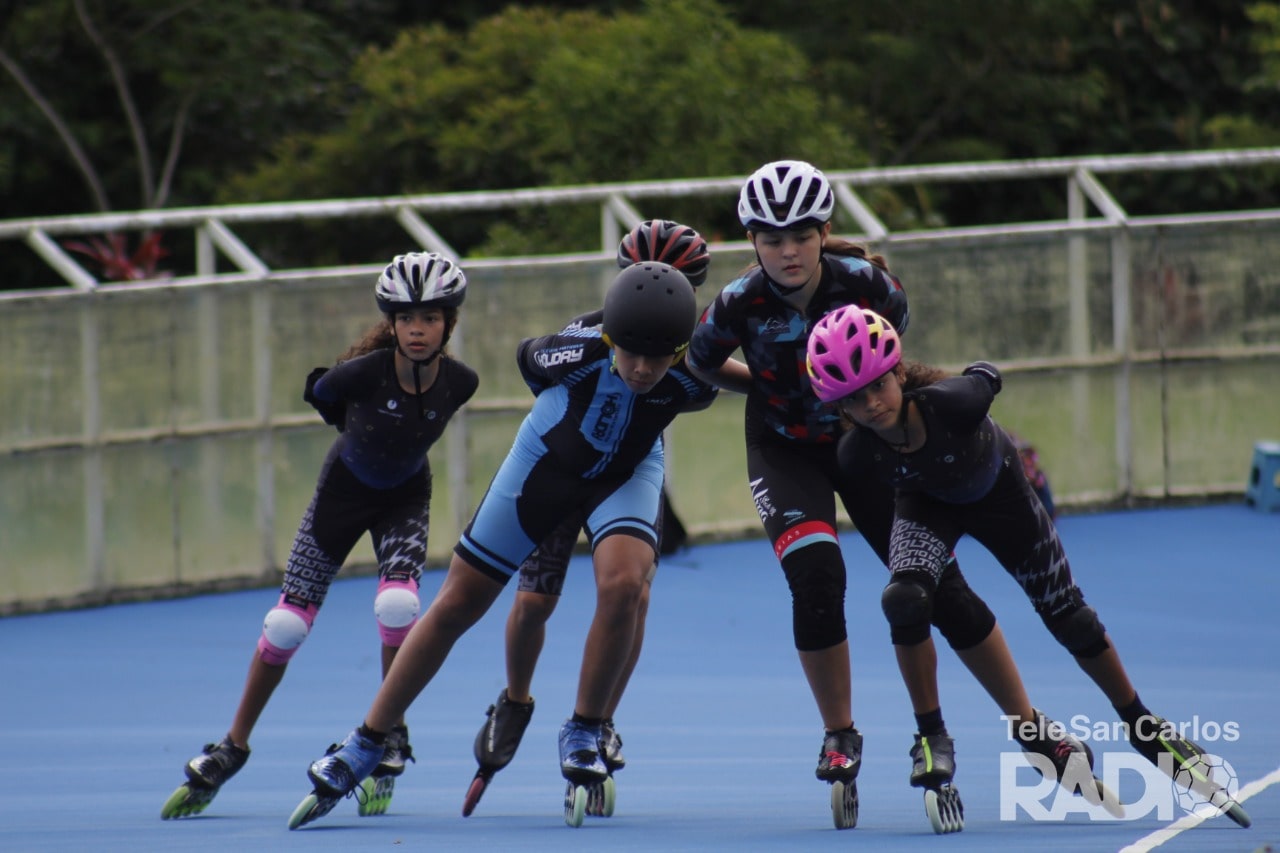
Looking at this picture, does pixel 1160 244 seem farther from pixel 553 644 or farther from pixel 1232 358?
pixel 553 644

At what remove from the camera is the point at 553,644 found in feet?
39.2

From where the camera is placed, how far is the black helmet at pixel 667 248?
7039mm

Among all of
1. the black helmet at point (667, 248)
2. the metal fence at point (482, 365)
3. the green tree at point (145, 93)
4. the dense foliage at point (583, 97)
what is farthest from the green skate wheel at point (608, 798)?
the green tree at point (145, 93)

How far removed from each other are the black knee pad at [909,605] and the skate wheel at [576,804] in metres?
1.23

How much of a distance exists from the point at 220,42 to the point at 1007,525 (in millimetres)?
15395

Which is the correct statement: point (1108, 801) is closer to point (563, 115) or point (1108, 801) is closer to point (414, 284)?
point (414, 284)

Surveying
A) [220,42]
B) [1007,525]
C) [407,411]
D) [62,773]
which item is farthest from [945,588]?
[220,42]

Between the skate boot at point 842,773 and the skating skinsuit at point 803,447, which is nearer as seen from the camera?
the skate boot at point 842,773

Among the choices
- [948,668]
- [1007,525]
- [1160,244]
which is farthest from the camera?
[1160,244]

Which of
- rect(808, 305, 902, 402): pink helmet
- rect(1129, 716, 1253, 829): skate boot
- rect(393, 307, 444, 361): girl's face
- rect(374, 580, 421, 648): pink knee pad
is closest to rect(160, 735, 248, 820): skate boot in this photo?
rect(374, 580, 421, 648): pink knee pad

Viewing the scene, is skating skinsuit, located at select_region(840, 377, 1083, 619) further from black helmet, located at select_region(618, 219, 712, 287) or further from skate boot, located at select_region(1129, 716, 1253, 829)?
black helmet, located at select_region(618, 219, 712, 287)

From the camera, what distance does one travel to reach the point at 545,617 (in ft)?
24.3

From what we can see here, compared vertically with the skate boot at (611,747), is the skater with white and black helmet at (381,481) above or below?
above

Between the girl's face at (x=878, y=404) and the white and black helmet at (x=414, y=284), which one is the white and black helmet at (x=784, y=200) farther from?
the white and black helmet at (x=414, y=284)
